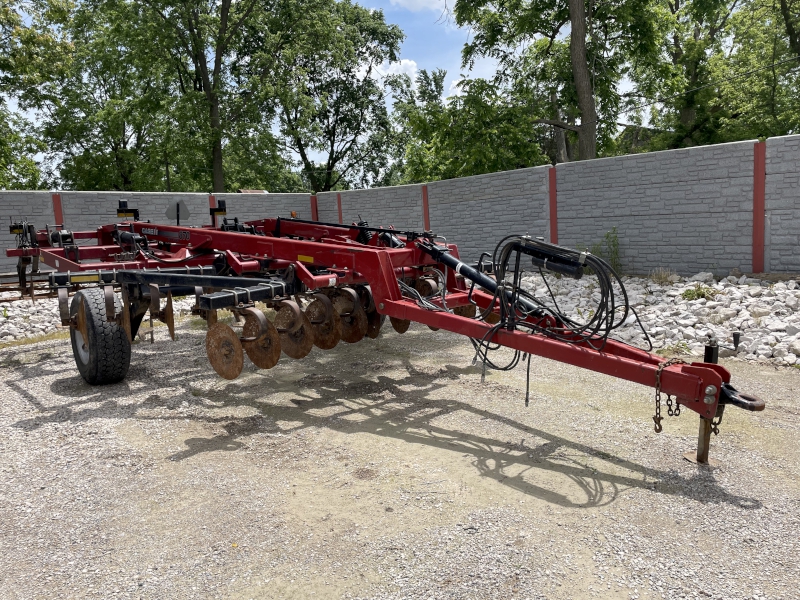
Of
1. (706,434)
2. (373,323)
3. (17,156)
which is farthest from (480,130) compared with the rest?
(17,156)

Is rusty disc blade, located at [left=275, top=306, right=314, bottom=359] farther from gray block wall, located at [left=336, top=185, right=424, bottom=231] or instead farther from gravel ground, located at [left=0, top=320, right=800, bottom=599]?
gray block wall, located at [left=336, top=185, right=424, bottom=231]

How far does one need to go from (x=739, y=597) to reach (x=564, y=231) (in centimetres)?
983

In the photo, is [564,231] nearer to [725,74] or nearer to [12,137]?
[725,74]

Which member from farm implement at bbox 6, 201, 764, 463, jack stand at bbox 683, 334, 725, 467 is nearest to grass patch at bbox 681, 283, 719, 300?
farm implement at bbox 6, 201, 764, 463

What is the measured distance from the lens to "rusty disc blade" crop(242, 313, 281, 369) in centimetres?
500

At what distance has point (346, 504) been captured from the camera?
3658 millimetres

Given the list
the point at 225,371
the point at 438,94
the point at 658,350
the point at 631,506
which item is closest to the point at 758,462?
the point at 631,506

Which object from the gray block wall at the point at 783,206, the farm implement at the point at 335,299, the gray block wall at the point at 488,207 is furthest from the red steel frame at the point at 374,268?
the gray block wall at the point at 488,207

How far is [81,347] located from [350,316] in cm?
284

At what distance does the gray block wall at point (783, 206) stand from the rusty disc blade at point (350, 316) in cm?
679

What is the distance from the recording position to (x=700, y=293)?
878cm

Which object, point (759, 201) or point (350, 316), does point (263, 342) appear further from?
point (759, 201)

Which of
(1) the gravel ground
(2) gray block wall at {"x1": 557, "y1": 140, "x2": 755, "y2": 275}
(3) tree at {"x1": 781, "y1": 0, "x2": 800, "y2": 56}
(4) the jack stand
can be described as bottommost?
(1) the gravel ground

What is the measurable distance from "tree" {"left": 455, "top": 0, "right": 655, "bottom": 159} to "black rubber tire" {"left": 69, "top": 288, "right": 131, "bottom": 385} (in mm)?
14713
